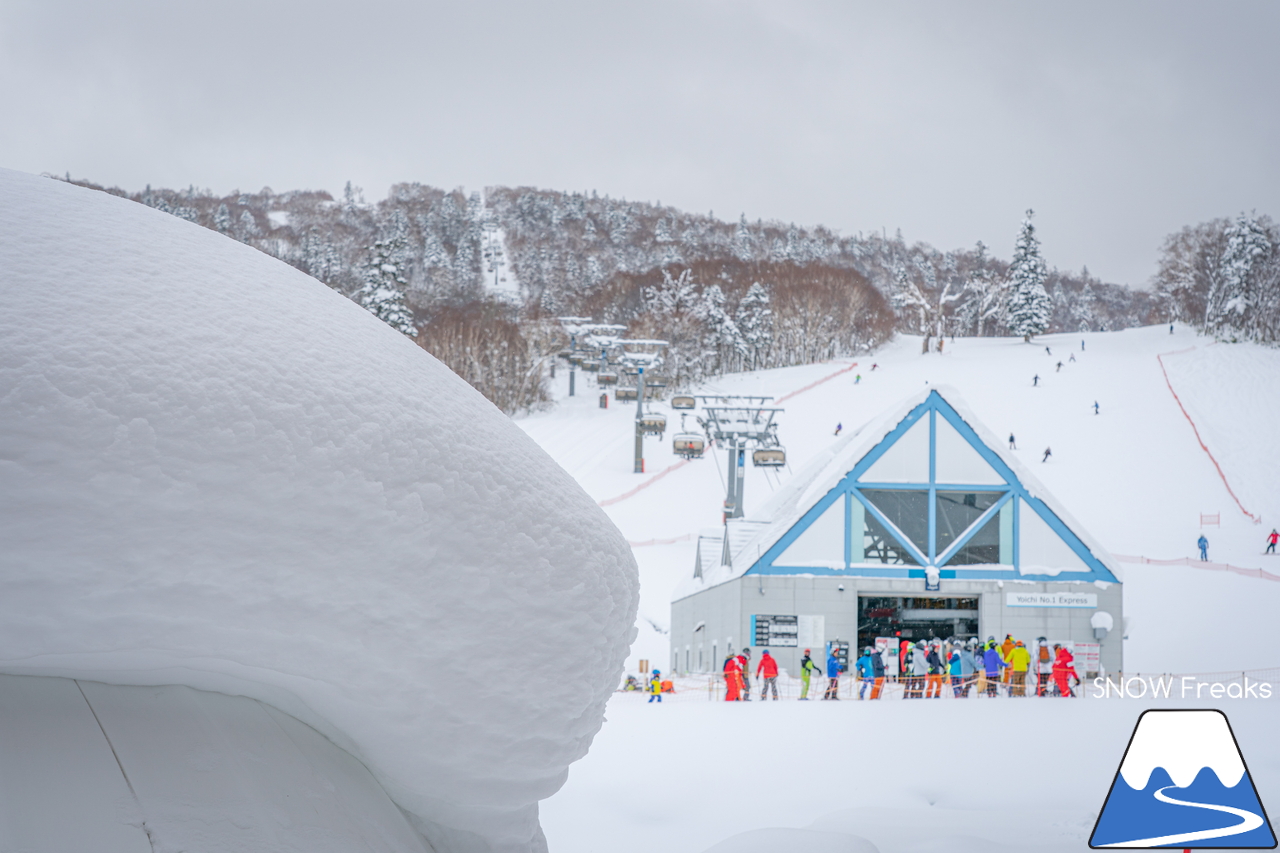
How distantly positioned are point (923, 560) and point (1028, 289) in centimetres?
6814

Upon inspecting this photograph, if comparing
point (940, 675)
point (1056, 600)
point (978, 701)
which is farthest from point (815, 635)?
point (978, 701)

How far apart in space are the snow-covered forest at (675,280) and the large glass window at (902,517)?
2243 centimetres

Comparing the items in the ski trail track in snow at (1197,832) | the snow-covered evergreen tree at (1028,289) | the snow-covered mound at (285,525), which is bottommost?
the ski trail track in snow at (1197,832)

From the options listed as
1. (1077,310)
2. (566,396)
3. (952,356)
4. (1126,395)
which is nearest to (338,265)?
(566,396)

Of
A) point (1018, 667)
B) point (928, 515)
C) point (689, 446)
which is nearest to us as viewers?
point (1018, 667)

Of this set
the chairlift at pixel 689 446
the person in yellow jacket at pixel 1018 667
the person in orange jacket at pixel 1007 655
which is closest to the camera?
the person in yellow jacket at pixel 1018 667

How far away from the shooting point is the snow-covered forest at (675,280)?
192ft

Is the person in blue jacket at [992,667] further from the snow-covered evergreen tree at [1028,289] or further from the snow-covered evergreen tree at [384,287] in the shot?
the snow-covered evergreen tree at [1028,289]

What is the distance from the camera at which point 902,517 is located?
14320 mm

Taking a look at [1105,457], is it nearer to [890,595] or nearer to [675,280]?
[890,595]

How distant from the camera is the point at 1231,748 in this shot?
3.09 m

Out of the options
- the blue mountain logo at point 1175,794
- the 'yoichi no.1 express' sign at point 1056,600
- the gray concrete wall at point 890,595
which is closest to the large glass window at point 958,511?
the gray concrete wall at point 890,595

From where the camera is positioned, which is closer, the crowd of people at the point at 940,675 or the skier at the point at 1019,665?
the crowd of people at the point at 940,675

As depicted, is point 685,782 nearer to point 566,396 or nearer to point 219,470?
point 219,470
